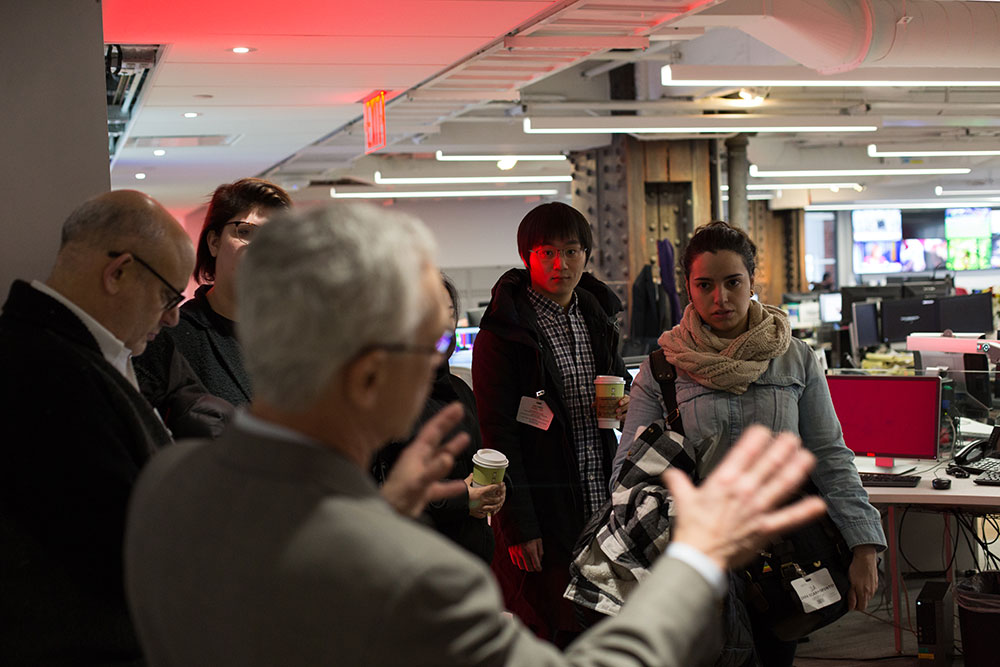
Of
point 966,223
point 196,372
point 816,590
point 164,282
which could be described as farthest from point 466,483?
point 966,223

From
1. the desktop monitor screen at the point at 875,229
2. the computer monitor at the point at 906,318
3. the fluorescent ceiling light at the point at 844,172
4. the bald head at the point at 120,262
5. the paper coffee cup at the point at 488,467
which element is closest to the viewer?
the bald head at the point at 120,262

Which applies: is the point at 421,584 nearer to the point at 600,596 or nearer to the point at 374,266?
the point at 374,266

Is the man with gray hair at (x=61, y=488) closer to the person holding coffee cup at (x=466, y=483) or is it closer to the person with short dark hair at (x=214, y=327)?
the person with short dark hair at (x=214, y=327)

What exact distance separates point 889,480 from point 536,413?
196 centimetres

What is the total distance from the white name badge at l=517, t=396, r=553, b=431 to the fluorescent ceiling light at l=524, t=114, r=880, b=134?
5.41 metres

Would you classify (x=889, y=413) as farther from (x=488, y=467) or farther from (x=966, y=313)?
(x=966, y=313)

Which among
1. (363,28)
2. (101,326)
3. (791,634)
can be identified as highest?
(363,28)

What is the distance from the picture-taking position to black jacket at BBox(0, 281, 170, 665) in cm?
144

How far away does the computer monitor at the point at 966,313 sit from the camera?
8.35 m

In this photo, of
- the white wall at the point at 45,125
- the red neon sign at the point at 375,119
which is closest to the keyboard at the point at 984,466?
the white wall at the point at 45,125

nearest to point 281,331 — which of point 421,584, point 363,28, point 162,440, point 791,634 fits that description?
point 421,584

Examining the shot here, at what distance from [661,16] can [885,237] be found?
68.4 ft

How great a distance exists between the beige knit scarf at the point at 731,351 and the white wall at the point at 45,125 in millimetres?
1731

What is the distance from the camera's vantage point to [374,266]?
1.06 metres
